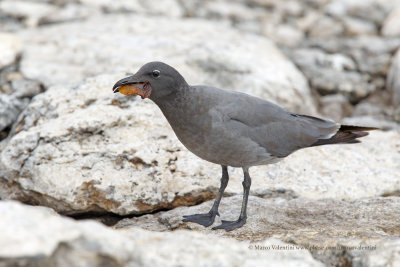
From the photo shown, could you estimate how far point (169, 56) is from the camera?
8.84 metres

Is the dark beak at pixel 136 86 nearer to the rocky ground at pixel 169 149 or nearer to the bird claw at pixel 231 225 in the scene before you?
the rocky ground at pixel 169 149

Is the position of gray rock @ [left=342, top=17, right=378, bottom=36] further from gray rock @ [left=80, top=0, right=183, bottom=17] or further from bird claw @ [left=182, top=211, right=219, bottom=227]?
bird claw @ [left=182, top=211, right=219, bottom=227]

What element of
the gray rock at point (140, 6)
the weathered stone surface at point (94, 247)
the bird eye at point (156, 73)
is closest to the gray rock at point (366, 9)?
the gray rock at point (140, 6)

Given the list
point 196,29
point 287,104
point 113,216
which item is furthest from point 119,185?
point 196,29

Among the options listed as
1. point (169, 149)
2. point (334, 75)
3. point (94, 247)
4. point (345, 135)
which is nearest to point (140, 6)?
point (334, 75)

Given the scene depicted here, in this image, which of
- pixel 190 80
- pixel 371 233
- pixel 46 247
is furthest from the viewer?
pixel 190 80

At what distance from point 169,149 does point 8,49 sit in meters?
4.07

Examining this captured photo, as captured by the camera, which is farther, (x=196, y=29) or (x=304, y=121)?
(x=196, y=29)

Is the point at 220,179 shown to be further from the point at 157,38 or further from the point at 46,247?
the point at 157,38

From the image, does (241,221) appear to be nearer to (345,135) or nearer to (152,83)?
(345,135)

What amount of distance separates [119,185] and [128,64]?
118 inches

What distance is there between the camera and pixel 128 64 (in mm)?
8477

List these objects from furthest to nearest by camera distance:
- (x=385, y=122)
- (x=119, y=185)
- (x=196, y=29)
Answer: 1. (x=196, y=29)
2. (x=385, y=122)
3. (x=119, y=185)

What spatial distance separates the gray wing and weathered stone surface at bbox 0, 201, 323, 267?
74.2 inches
